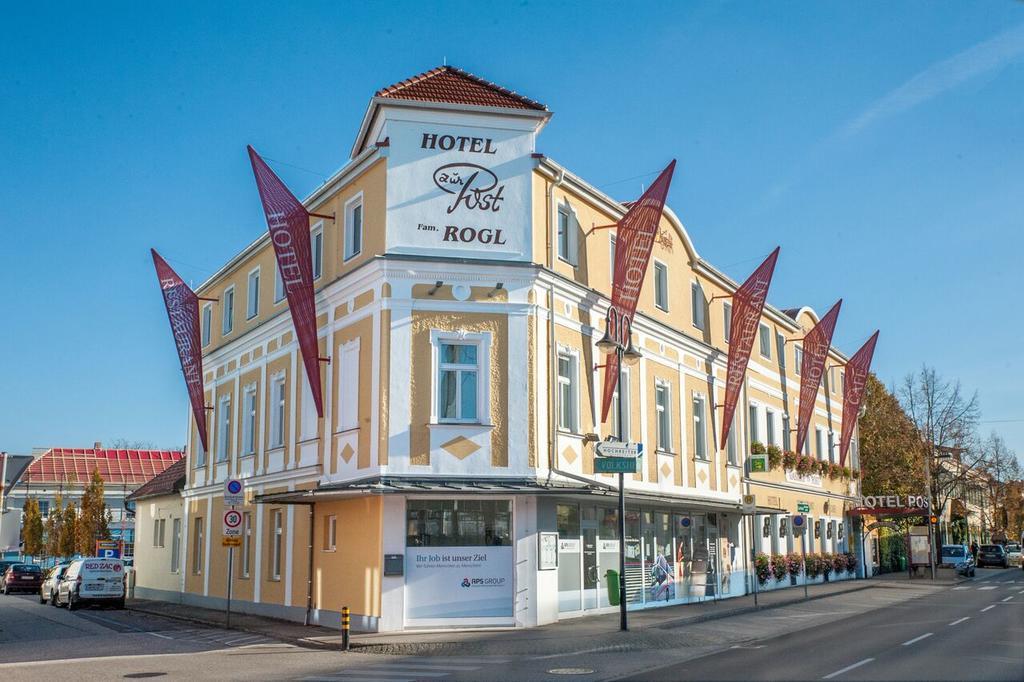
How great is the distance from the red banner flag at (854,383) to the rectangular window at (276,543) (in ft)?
97.3

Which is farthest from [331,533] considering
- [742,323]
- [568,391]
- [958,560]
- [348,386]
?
[958,560]

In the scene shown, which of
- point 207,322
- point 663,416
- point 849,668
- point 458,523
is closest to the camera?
point 849,668

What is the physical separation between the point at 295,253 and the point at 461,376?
5181mm

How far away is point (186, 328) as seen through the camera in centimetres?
3161

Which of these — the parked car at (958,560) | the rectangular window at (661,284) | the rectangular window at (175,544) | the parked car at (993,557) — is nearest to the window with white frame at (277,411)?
the rectangular window at (175,544)

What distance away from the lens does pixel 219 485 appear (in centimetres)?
3188

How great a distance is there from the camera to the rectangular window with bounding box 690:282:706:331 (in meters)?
32.2

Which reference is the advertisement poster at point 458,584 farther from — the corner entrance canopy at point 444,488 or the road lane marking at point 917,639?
the road lane marking at point 917,639

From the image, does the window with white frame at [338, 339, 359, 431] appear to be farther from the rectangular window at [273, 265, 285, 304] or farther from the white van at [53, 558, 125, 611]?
the white van at [53, 558, 125, 611]

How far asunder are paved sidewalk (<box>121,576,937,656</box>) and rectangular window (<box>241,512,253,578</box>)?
4.87ft

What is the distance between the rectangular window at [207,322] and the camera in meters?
34.9

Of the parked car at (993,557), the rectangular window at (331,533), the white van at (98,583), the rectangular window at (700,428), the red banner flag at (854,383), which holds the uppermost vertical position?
the red banner flag at (854,383)

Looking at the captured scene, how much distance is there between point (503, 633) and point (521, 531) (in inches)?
90.4

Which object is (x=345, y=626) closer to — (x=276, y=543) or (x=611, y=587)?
(x=611, y=587)
